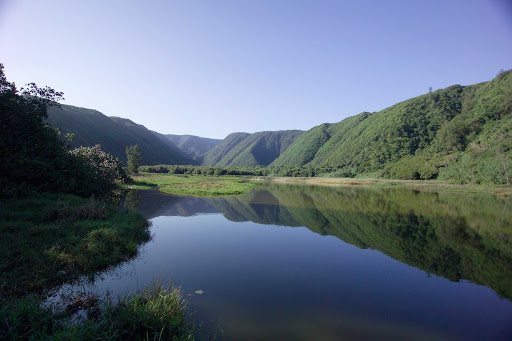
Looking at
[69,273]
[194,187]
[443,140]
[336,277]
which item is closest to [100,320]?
[69,273]

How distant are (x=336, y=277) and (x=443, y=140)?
11236 centimetres

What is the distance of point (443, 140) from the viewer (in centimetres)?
9831

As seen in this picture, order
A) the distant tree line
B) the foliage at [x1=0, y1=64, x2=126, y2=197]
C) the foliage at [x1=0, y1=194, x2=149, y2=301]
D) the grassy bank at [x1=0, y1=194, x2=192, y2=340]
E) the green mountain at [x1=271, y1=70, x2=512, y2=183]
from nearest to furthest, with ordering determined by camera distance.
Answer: the grassy bank at [x1=0, y1=194, x2=192, y2=340] < the foliage at [x1=0, y1=194, x2=149, y2=301] < the foliage at [x1=0, y1=64, x2=126, y2=197] < the green mountain at [x1=271, y1=70, x2=512, y2=183] < the distant tree line

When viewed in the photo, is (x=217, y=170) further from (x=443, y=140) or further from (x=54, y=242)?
(x=54, y=242)

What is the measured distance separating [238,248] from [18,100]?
23674 mm

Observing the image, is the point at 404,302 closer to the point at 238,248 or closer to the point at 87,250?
the point at 238,248

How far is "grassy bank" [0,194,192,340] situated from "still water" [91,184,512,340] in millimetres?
1267

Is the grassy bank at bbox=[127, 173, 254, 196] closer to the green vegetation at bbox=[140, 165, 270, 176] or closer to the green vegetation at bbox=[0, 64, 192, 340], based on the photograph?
the green vegetation at bbox=[0, 64, 192, 340]

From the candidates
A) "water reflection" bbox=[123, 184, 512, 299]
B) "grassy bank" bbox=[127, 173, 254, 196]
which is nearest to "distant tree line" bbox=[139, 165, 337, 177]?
"grassy bank" bbox=[127, 173, 254, 196]

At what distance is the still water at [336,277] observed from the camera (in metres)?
7.94

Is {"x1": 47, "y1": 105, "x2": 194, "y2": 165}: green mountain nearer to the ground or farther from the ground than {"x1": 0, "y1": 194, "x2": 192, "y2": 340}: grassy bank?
farther from the ground

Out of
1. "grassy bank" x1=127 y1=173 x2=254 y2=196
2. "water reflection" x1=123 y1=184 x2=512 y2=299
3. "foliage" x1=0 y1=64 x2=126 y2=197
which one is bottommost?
"grassy bank" x1=127 y1=173 x2=254 y2=196

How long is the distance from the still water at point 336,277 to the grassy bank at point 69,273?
4.16 feet

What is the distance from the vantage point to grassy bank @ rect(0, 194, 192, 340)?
574 centimetres
